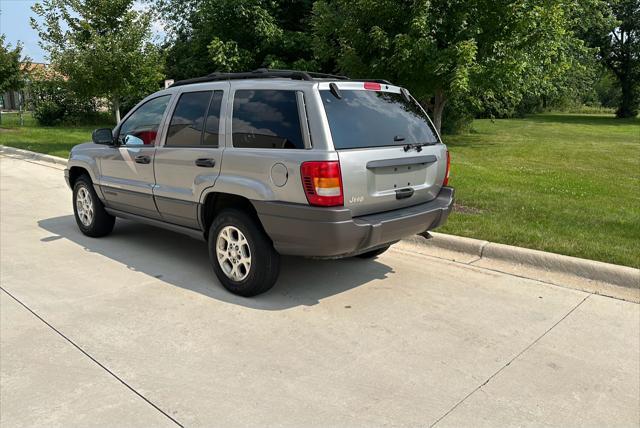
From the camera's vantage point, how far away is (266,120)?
437 centimetres

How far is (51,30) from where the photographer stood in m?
15.4

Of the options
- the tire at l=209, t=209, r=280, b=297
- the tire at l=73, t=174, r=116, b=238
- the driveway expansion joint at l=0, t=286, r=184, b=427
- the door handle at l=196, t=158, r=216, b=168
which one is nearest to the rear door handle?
the tire at l=209, t=209, r=280, b=297

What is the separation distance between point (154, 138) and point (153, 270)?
1.35 meters

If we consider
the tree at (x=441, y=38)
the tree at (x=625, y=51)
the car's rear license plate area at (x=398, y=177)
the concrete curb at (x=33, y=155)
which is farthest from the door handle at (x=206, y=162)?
the tree at (x=625, y=51)

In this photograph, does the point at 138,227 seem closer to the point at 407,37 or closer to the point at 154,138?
the point at 154,138

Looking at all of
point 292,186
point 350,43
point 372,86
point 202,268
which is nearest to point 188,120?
point 202,268

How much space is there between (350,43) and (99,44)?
872 centimetres

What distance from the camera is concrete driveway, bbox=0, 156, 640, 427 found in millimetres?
2969

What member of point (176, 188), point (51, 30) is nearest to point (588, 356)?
point (176, 188)

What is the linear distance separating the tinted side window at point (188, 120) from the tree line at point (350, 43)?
4.30 metres

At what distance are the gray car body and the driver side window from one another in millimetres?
92

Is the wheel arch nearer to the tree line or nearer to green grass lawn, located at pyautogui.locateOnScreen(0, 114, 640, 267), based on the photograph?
green grass lawn, located at pyautogui.locateOnScreen(0, 114, 640, 267)

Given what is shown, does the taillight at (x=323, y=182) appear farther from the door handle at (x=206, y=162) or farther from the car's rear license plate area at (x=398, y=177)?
the door handle at (x=206, y=162)

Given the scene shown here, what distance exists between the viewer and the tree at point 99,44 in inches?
591
